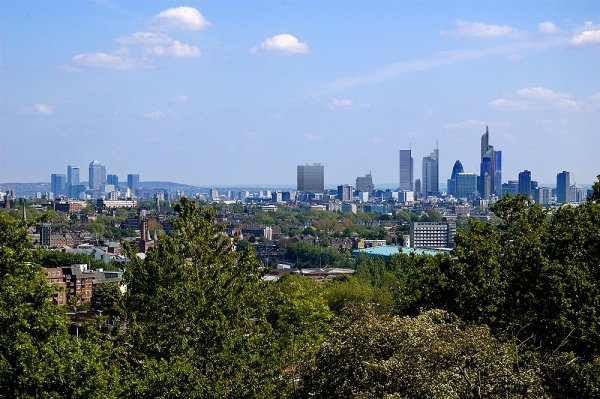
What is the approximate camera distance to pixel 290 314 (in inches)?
1137

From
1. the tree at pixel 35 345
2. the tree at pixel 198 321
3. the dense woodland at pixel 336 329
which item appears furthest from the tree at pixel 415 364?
the tree at pixel 35 345

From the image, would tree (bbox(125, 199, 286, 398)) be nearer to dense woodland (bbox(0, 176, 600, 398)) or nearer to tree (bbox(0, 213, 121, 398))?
dense woodland (bbox(0, 176, 600, 398))

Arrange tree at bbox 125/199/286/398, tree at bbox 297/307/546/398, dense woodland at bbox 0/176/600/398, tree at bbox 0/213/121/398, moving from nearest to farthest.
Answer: tree at bbox 297/307/546/398 → tree at bbox 0/213/121/398 → dense woodland at bbox 0/176/600/398 → tree at bbox 125/199/286/398

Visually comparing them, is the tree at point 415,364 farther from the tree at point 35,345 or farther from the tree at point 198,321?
the tree at point 35,345

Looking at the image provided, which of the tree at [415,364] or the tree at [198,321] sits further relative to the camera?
the tree at [198,321]

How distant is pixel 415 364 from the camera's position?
12711 millimetres

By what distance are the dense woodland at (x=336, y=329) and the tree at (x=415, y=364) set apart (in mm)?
20

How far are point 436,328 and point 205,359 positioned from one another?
3.89 metres

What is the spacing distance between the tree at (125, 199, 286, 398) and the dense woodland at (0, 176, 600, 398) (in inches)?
1.0

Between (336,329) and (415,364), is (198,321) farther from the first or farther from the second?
(415,364)

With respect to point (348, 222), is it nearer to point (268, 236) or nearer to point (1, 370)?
point (268, 236)

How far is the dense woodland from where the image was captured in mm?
12922

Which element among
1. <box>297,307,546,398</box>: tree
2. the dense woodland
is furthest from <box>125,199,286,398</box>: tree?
<box>297,307,546,398</box>: tree

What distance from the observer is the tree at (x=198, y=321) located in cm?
1441
